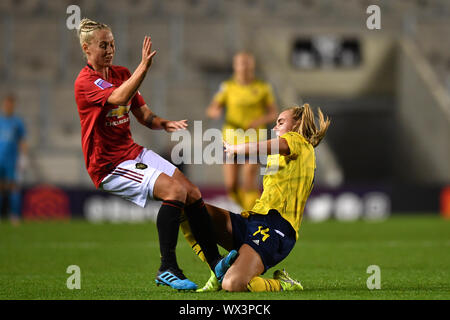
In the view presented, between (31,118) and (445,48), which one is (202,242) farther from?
(445,48)

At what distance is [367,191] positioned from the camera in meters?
15.1

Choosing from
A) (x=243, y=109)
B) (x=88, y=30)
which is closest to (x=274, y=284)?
(x=88, y=30)

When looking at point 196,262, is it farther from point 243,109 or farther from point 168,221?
point 243,109

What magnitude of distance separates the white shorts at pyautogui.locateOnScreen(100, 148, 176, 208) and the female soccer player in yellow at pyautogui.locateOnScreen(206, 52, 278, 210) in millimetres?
5215

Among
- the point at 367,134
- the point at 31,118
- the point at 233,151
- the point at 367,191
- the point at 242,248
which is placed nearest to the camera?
the point at 233,151

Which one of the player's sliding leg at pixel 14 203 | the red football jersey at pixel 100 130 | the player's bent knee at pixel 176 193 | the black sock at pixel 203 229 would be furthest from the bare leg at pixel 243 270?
the player's sliding leg at pixel 14 203

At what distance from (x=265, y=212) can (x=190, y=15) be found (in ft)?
47.3

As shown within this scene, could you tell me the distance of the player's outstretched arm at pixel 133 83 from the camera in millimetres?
4699

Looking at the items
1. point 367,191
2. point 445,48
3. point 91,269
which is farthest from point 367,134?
point 91,269

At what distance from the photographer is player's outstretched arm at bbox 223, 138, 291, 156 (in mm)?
4629

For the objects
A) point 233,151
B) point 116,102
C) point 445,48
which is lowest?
point 233,151

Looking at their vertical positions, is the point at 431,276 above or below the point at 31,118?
below

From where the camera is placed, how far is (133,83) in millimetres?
4711

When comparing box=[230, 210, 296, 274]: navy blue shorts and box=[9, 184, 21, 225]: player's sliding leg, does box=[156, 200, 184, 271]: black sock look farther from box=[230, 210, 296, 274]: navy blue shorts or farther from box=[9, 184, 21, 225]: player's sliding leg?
box=[9, 184, 21, 225]: player's sliding leg
